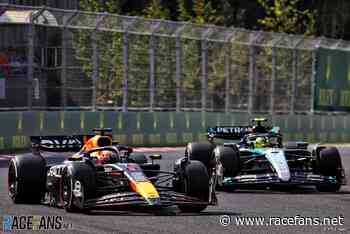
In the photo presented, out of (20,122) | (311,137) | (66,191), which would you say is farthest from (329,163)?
(311,137)

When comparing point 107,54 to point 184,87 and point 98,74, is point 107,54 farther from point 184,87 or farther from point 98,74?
point 184,87

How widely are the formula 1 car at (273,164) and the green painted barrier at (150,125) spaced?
26.5 feet

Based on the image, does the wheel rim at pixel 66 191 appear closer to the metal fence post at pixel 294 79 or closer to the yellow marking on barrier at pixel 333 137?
the metal fence post at pixel 294 79

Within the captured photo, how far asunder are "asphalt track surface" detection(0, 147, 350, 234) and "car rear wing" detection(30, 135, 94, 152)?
0.83 metres

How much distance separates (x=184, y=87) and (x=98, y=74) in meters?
3.61

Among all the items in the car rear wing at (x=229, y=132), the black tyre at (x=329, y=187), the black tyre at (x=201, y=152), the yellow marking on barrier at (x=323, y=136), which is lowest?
the yellow marking on barrier at (x=323, y=136)

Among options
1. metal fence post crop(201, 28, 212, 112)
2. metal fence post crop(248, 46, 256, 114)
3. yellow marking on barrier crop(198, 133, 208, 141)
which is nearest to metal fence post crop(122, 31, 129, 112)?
yellow marking on barrier crop(198, 133, 208, 141)

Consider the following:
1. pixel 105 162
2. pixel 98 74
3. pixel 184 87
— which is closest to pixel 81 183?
pixel 105 162

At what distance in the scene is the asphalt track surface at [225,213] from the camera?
10.8 metres

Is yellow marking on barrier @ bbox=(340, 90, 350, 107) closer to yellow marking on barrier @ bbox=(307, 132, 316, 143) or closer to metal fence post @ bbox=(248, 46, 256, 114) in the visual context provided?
yellow marking on barrier @ bbox=(307, 132, 316, 143)

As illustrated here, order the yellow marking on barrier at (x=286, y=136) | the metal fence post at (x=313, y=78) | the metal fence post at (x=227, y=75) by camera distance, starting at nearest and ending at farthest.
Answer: the metal fence post at (x=227, y=75), the yellow marking on barrier at (x=286, y=136), the metal fence post at (x=313, y=78)

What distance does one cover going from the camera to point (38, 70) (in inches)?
1015

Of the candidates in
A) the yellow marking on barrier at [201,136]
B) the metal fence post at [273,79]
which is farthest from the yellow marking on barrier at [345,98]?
the yellow marking on barrier at [201,136]

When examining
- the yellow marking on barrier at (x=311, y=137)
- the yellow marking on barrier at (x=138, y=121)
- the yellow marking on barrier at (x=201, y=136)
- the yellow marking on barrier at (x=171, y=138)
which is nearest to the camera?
the yellow marking on barrier at (x=138, y=121)
